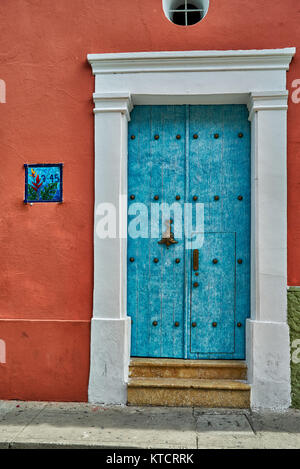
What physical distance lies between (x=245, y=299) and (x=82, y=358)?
1.67 m

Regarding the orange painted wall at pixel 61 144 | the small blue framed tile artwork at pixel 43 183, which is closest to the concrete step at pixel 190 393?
the orange painted wall at pixel 61 144

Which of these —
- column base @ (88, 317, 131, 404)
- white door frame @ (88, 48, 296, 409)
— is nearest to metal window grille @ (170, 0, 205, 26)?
white door frame @ (88, 48, 296, 409)

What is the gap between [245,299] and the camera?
4.01 metres

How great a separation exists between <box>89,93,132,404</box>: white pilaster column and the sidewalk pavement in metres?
0.27

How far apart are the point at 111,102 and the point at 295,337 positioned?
9.22 ft

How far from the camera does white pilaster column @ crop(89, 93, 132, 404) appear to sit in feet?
12.5

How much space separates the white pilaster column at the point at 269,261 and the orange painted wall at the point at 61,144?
119 mm

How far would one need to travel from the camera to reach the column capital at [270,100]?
→ 12.5 ft

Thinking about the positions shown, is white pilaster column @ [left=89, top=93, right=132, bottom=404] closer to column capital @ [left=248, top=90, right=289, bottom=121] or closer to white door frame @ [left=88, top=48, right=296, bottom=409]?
white door frame @ [left=88, top=48, right=296, bottom=409]

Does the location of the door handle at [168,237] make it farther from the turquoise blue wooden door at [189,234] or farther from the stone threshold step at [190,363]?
the stone threshold step at [190,363]

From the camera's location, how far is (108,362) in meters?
3.83

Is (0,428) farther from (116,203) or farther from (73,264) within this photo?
(116,203)

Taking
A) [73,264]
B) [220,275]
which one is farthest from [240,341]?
[73,264]

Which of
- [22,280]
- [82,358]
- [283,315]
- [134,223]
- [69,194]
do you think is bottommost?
[82,358]
